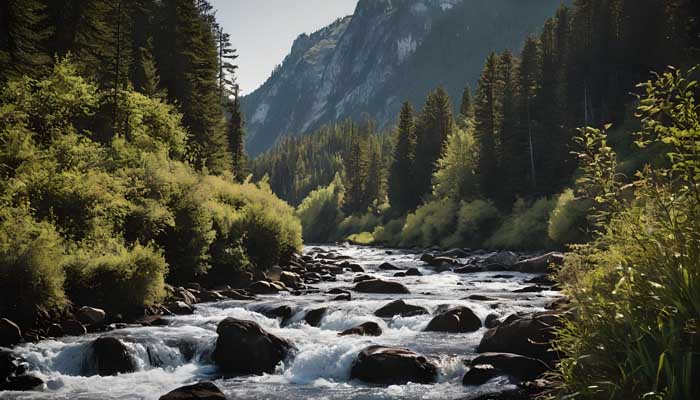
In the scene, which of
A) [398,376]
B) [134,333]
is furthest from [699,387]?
[134,333]

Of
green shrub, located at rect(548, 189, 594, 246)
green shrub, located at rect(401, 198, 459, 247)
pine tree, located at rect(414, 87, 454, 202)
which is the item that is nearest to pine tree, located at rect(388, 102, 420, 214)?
pine tree, located at rect(414, 87, 454, 202)

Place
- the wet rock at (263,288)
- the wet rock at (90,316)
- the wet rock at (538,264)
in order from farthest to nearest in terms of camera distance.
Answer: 1. the wet rock at (538,264)
2. the wet rock at (263,288)
3. the wet rock at (90,316)

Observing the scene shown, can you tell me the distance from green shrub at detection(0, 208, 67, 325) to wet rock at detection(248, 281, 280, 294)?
968cm

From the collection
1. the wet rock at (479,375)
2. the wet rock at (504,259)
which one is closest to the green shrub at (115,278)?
the wet rock at (479,375)

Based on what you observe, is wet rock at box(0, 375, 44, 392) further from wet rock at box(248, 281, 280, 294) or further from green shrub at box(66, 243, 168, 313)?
wet rock at box(248, 281, 280, 294)

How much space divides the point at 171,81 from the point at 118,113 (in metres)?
11.0

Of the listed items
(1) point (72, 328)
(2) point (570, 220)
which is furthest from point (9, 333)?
(2) point (570, 220)

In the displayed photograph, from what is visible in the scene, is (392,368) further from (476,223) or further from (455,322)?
(476,223)

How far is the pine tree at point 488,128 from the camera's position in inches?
2216

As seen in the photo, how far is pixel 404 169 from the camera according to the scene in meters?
79.6

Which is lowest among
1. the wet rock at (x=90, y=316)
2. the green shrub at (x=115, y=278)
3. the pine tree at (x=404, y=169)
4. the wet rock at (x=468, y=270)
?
the wet rock at (x=468, y=270)

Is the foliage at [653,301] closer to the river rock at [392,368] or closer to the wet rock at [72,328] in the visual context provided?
the river rock at [392,368]

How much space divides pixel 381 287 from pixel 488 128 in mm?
39471

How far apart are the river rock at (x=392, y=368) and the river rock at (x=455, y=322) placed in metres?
4.33
